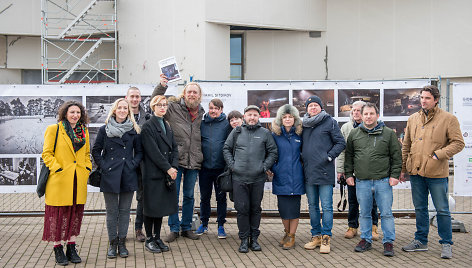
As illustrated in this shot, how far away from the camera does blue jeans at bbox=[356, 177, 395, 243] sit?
6.02m

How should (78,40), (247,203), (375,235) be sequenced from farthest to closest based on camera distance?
1. (78,40)
2. (375,235)
3. (247,203)

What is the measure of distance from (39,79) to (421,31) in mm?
14520

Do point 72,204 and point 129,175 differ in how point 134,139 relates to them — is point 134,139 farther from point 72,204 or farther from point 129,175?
Result: point 72,204

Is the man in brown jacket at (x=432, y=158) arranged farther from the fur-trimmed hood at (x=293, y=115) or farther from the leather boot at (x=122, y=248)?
the leather boot at (x=122, y=248)

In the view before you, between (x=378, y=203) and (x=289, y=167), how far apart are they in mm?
1247

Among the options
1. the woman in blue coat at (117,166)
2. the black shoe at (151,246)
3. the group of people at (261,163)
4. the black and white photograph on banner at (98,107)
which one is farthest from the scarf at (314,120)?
the black and white photograph on banner at (98,107)

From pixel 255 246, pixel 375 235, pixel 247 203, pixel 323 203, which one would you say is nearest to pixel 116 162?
pixel 247 203

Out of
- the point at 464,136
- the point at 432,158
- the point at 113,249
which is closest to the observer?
the point at 113,249

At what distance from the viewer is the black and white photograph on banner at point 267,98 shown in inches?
300

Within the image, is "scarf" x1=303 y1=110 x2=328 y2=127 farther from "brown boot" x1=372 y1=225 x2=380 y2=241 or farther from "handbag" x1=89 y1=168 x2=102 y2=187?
"handbag" x1=89 y1=168 x2=102 y2=187

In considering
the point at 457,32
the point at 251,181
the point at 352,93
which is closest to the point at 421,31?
the point at 457,32

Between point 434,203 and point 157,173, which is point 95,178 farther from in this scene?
point 434,203

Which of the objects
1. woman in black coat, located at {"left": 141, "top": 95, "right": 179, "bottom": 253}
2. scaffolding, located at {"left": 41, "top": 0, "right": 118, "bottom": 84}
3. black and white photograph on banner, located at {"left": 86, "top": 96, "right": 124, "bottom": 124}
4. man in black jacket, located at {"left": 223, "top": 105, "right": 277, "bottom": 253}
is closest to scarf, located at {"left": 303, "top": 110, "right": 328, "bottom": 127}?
man in black jacket, located at {"left": 223, "top": 105, "right": 277, "bottom": 253}

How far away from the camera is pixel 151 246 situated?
6.01 m
